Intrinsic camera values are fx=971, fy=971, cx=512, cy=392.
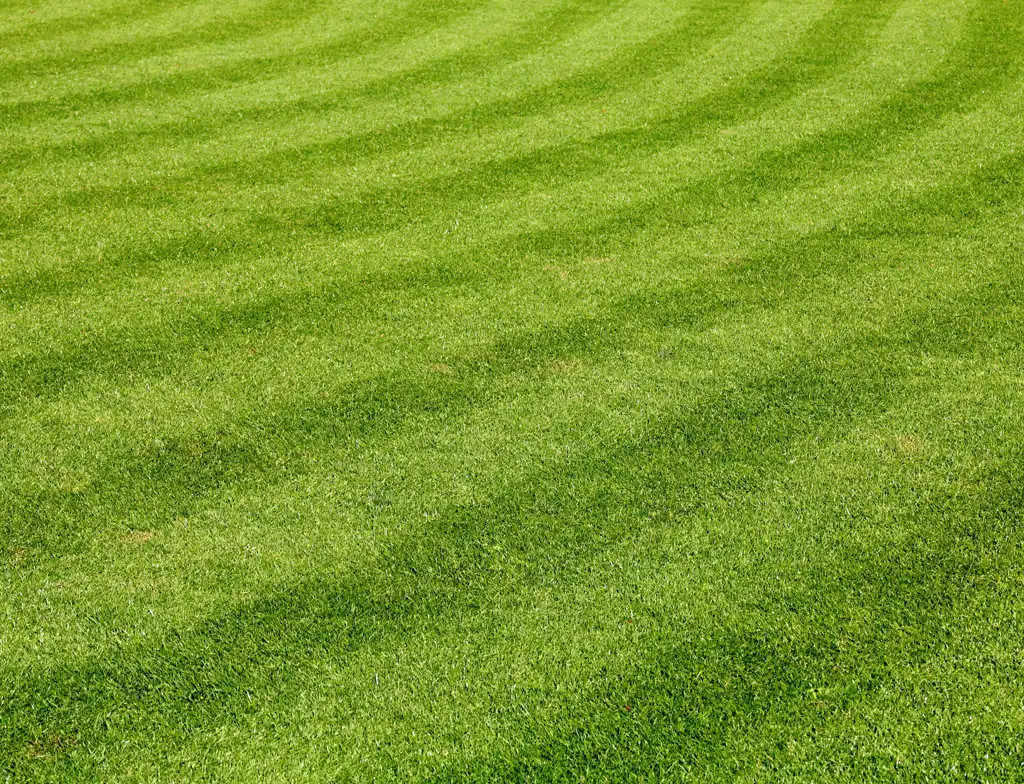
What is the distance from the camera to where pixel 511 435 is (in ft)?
20.7

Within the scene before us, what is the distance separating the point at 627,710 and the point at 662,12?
14346 mm

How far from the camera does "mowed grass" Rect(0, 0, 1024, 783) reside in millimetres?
4402

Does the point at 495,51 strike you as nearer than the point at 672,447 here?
No

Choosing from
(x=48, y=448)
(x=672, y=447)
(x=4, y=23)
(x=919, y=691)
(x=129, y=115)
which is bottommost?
(x=919, y=691)

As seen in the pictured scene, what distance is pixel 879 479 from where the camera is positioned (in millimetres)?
5812

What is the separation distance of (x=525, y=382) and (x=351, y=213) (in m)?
3.70

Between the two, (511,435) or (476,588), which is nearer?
(476,588)

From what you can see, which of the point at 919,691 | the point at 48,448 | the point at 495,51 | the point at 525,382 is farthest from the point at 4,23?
the point at 919,691

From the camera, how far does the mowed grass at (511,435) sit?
14.4 ft

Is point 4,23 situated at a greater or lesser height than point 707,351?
greater

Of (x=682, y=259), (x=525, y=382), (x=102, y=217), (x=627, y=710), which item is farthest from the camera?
(x=102, y=217)

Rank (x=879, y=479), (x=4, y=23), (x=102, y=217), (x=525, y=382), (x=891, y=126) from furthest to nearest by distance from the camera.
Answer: (x=4, y=23), (x=891, y=126), (x=102, y=217), (x=525, y=382), (x=879, y=479)

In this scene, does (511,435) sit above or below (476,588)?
above

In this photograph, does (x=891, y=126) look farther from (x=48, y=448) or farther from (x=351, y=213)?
(x=48, y=448)
